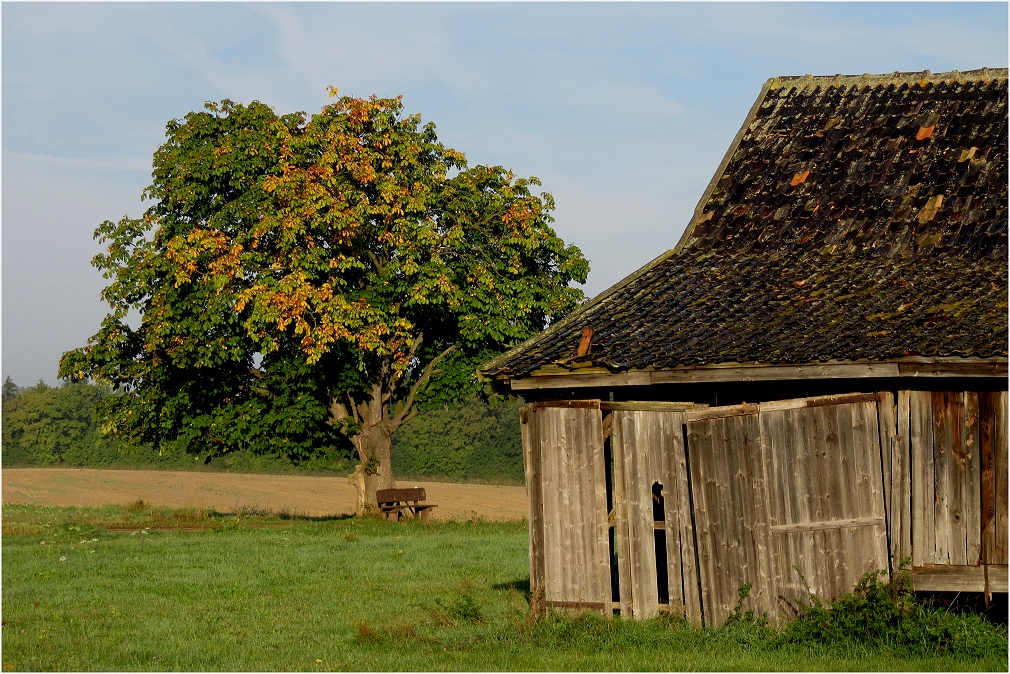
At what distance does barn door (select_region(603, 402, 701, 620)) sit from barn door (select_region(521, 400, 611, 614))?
20cm

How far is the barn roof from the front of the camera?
42.5 feet

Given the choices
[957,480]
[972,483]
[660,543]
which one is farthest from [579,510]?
[972,483]

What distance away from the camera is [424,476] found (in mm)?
79125

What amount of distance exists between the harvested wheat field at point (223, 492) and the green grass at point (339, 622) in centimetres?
2044

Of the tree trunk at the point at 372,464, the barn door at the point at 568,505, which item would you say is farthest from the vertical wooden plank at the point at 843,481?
the tree trunk at the point at 372,464

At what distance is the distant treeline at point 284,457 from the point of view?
78562mm

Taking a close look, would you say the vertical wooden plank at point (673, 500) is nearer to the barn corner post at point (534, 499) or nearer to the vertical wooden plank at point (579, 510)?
the vertical wooden plank at point (579, 510)

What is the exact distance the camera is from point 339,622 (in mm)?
14789

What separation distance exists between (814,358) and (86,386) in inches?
3990

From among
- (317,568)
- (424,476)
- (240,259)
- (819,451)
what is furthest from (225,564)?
(424,476)

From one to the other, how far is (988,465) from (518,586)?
24.5ft

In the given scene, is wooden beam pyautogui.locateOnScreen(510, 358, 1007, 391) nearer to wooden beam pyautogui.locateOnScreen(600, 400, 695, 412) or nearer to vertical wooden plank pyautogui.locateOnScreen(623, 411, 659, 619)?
wooden beam pyautogui.locateOnScreen(600, 400, 695, 412)

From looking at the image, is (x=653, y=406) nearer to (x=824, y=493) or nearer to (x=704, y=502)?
(x=704, y=502)

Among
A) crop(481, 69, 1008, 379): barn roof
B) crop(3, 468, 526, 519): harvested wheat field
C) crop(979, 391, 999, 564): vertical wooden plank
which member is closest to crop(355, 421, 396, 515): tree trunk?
crop(3, 468, 526, 519): harvested wheat field
